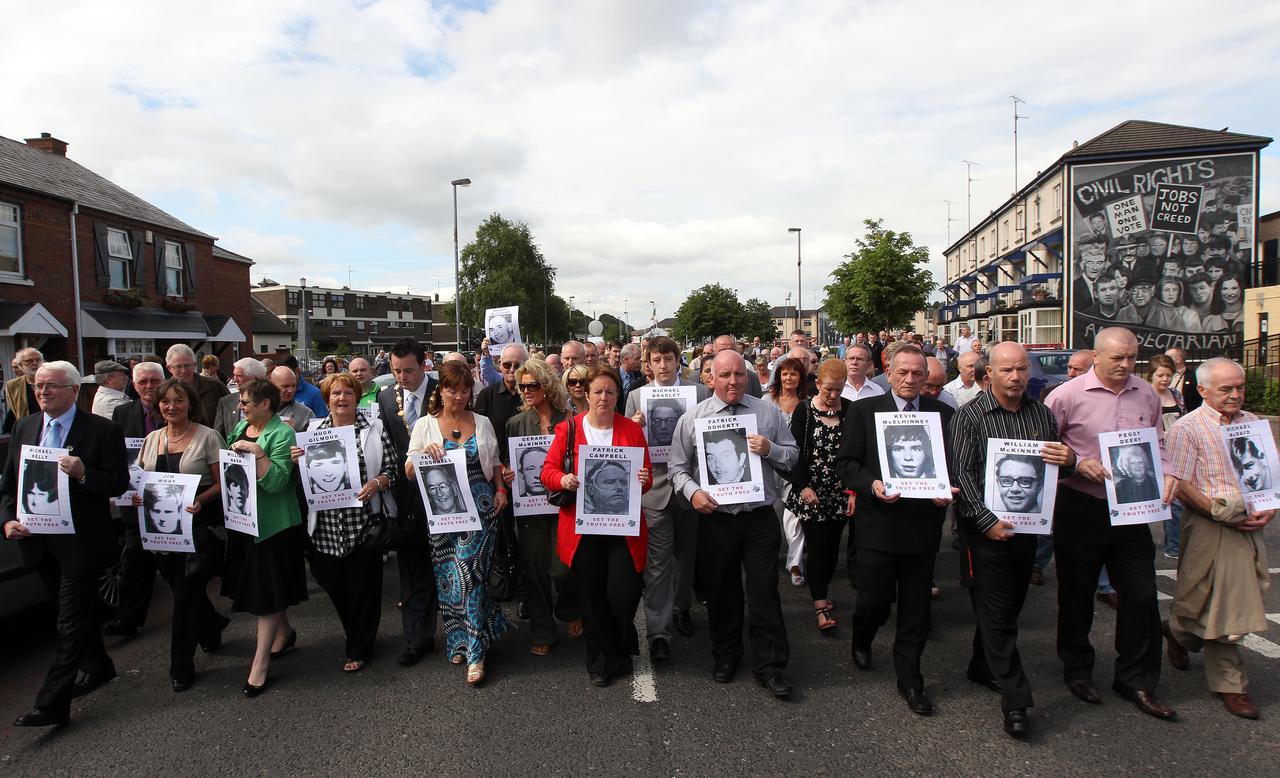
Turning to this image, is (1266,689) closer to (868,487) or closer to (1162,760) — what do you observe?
(1162,760)

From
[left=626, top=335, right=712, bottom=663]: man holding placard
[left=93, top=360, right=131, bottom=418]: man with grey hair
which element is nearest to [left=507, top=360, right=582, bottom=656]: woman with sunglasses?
[left=626, top=335, right=712, bottom=663]: man holding placard

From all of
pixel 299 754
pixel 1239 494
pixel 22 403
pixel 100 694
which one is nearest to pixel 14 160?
pixel 22 403

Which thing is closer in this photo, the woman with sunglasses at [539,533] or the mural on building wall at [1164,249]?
the woman with sunglasses at [539,533]

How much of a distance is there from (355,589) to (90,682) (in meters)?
1.60

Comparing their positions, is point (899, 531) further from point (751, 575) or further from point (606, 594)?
point (606, 594)

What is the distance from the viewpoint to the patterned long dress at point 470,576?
4.59 m

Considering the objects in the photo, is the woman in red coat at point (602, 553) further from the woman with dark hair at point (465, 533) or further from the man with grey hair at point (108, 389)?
the man with grey hair at point (108, 389)

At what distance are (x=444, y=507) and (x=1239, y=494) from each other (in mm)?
4517

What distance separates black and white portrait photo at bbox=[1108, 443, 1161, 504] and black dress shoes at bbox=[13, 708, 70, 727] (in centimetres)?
583

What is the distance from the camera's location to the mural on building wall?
97.8 feet

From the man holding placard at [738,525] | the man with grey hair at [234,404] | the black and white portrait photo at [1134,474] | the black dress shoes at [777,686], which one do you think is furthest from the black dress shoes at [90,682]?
the black and white portrait photo at [1134,474]

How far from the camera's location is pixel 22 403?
7066 mm

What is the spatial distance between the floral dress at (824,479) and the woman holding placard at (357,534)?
112 inches

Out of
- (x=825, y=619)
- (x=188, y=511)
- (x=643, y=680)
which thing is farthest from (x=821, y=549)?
(x=188, y=511)
